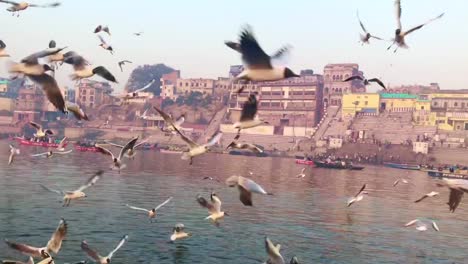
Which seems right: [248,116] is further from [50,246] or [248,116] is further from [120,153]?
[50,246]

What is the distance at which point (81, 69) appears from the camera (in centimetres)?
532

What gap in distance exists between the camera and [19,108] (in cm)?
11506

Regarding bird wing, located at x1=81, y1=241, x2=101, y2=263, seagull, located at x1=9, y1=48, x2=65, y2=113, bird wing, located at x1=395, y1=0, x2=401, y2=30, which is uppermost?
bird wing, located at x1=395, y1=0, x2=401, y2=30

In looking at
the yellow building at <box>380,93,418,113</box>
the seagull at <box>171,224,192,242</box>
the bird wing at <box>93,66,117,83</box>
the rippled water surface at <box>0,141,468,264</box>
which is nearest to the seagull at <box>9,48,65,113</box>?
the bird wing at <box>93,66,117,83</box>

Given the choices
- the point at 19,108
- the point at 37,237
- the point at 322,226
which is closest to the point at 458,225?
the point at 322,226

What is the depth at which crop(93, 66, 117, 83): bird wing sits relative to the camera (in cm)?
495

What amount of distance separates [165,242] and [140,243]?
0.83 meters

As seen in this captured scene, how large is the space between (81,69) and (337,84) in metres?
101

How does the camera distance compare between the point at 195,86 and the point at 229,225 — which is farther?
the point at 195,86

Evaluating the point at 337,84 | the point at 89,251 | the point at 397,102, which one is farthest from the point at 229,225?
the point at 337,84

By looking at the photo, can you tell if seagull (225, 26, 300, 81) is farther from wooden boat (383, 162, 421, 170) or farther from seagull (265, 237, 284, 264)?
wooden boat (383, 162, 421, 170)

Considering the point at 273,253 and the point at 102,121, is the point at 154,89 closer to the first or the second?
the point at 102,121

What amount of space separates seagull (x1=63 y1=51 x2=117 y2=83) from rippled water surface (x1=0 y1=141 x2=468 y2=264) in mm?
11518

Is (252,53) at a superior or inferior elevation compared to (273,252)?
superior
